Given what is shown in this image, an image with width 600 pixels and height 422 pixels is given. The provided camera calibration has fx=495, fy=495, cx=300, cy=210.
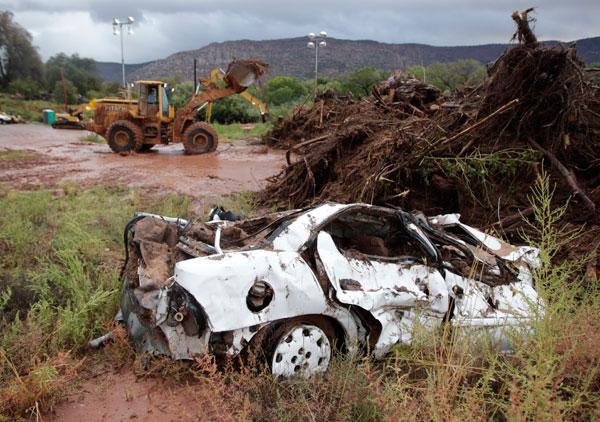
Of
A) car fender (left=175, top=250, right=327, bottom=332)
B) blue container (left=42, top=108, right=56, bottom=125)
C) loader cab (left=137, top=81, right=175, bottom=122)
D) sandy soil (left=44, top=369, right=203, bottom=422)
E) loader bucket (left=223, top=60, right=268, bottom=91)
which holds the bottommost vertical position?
sandy soil (left=44, top=369, right=203, bottom=422)

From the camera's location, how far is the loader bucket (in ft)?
58.9

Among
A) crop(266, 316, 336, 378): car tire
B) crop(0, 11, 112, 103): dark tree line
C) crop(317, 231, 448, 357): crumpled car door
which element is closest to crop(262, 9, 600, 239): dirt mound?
crop(317, 231, 448, 357): crumpled car door

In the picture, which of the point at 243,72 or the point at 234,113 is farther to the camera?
the point at 234,113

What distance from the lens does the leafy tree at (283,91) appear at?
47250 millimetres

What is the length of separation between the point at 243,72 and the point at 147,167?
Answer: 507 centimetres

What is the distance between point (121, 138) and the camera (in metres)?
18.7

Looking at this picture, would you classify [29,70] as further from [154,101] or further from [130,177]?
[130,177]

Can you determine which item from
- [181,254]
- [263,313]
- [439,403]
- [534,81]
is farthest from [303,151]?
[439,403]

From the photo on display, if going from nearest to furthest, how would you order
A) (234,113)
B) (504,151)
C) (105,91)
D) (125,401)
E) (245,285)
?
(245,285) → (125,401) → (504,151) → (234,113) → (105,91)

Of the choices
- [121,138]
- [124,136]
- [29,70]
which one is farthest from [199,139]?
[29,70]

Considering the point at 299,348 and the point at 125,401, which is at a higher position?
the point at 299,348

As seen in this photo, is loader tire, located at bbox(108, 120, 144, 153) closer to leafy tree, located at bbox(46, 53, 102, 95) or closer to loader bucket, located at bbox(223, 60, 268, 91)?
loader bucket, located at bbox(223, 60, 268, 91)

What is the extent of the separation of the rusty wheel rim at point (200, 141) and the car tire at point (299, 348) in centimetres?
1607

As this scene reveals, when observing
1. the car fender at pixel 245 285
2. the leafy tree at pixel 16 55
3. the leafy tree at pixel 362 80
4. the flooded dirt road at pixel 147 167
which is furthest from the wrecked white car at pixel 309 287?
the leafy tree at pixel 16 55
